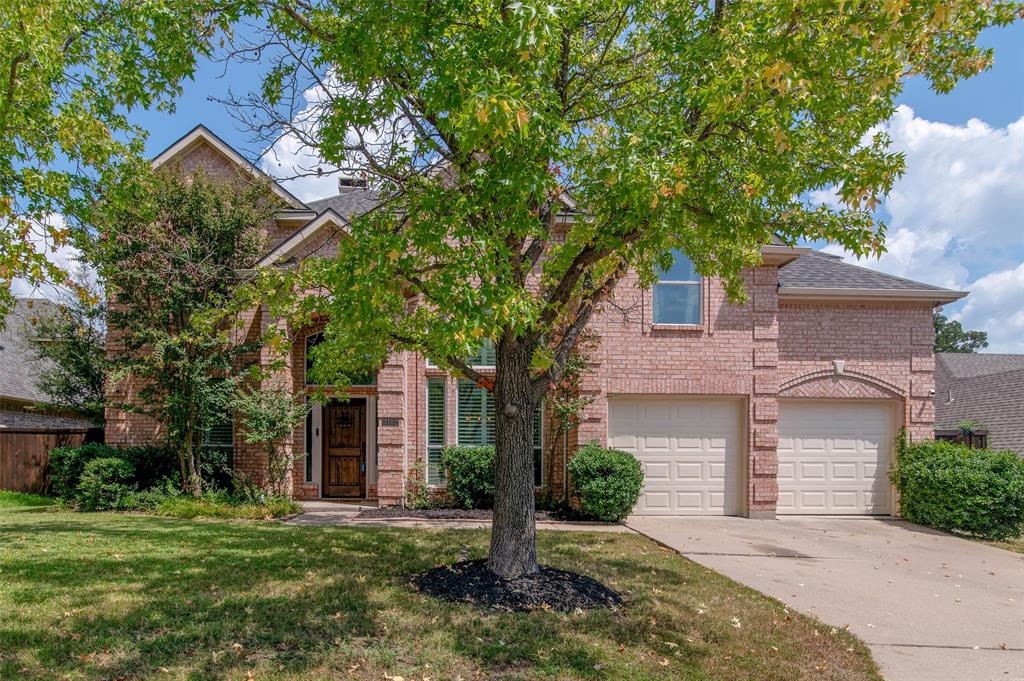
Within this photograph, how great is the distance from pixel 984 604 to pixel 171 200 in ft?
43.0

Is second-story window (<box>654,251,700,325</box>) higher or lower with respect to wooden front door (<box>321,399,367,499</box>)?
higher

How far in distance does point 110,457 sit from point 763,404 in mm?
11712

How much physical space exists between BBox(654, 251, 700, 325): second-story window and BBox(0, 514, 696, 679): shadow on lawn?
553 cm

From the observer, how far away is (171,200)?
1222 centimetres

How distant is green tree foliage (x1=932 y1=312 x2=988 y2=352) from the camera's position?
5091cm

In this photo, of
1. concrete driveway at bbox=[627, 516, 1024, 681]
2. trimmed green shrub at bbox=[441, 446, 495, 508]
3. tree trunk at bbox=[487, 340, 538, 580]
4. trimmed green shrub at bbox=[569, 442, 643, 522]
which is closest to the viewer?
concrete driveway at bbox=[627, 516, 1024, 681]

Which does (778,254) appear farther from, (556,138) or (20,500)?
(20,500)

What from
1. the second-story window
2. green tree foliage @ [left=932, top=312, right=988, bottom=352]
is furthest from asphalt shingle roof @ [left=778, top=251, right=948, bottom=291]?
green tree foliage @ [left=932, top=312, right=988, bottom=352]

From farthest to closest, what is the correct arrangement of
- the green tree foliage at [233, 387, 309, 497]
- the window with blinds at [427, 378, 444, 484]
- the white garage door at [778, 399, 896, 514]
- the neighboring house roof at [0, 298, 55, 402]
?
the neighboring house roof at [0, 298, 55, 402]
the white garage door at [778, 399, 896, 514]
the window with blinds at [427, 378, 444, 484]
the green tree foliage at [233, 387, 309, 497]

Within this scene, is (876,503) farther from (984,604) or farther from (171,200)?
(171,200)

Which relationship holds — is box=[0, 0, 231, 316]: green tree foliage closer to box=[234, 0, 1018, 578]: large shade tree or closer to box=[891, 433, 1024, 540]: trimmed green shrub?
box=[234, 0, 1018, 578]: large shade tree

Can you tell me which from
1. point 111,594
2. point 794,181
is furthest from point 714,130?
point 111,594

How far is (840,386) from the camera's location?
505 inches

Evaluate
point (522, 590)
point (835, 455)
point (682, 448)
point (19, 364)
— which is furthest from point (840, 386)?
point (19, 364)
